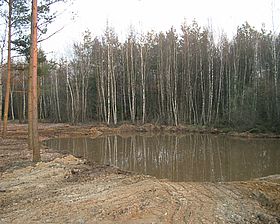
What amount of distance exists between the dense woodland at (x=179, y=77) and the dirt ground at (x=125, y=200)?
24.0 m

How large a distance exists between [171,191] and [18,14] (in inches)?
627

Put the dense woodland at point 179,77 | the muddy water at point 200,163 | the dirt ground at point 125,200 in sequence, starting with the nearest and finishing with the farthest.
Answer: the dirt ground at point 125,200
the muddy water at point 200,163
the dense woodland at point 179,77

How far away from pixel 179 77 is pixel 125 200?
34686mm

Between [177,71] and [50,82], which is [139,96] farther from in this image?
[50,82]

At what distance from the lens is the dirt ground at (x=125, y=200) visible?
6.21 m

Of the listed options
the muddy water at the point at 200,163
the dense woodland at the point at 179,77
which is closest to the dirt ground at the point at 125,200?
the muddy water at the point at 200,163

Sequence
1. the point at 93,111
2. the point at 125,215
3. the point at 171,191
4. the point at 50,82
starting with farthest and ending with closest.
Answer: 1. the point at 50,82
2. the point at 93,111
3. the point at 171,191
4. the point at 125,215

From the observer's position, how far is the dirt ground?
245 inches

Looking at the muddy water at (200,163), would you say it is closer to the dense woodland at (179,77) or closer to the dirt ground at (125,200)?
the dirt ground at (125,200)

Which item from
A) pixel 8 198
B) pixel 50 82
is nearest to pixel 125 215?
pixel 8 198

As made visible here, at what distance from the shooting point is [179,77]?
135 ft

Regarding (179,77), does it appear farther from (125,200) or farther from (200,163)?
(125,200)

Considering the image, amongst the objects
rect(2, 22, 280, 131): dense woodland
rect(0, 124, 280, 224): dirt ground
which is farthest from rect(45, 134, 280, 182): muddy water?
rect(2, 22, 280, 131): dense woodland

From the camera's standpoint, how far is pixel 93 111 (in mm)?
48031
